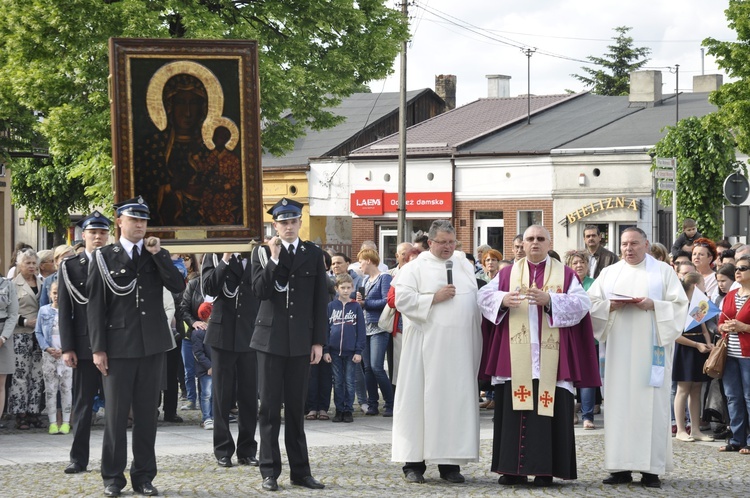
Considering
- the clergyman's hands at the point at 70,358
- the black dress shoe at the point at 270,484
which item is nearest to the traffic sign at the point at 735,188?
the black dress shoe at the point at 270,484

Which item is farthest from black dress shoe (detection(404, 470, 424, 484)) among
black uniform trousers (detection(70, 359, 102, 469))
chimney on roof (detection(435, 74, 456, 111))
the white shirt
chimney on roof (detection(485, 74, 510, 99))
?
chimney on roof (detection(435, 74, 456, 111))

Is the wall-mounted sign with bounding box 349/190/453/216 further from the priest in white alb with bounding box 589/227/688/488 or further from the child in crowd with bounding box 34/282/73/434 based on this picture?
the priest in white alb with bounding box 589/227/688/488

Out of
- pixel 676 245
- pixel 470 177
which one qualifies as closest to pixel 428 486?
pixel 676 245

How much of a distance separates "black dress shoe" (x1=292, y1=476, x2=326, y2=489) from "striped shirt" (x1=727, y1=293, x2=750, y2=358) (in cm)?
466

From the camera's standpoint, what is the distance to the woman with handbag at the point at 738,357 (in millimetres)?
12188

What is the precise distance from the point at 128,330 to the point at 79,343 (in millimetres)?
1319

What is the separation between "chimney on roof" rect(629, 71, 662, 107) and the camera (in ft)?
137

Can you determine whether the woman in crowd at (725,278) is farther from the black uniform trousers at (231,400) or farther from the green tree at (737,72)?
the green tree at (737,72)

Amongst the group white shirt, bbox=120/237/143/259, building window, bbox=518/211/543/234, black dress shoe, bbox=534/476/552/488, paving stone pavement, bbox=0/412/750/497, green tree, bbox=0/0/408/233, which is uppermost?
green tree, bbox=0/0/408/233

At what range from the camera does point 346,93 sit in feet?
83.2

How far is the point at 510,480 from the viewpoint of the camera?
32.6 feet

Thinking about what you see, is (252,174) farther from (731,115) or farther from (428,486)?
(731,115)

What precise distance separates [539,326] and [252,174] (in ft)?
8.60

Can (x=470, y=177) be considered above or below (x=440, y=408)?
above
